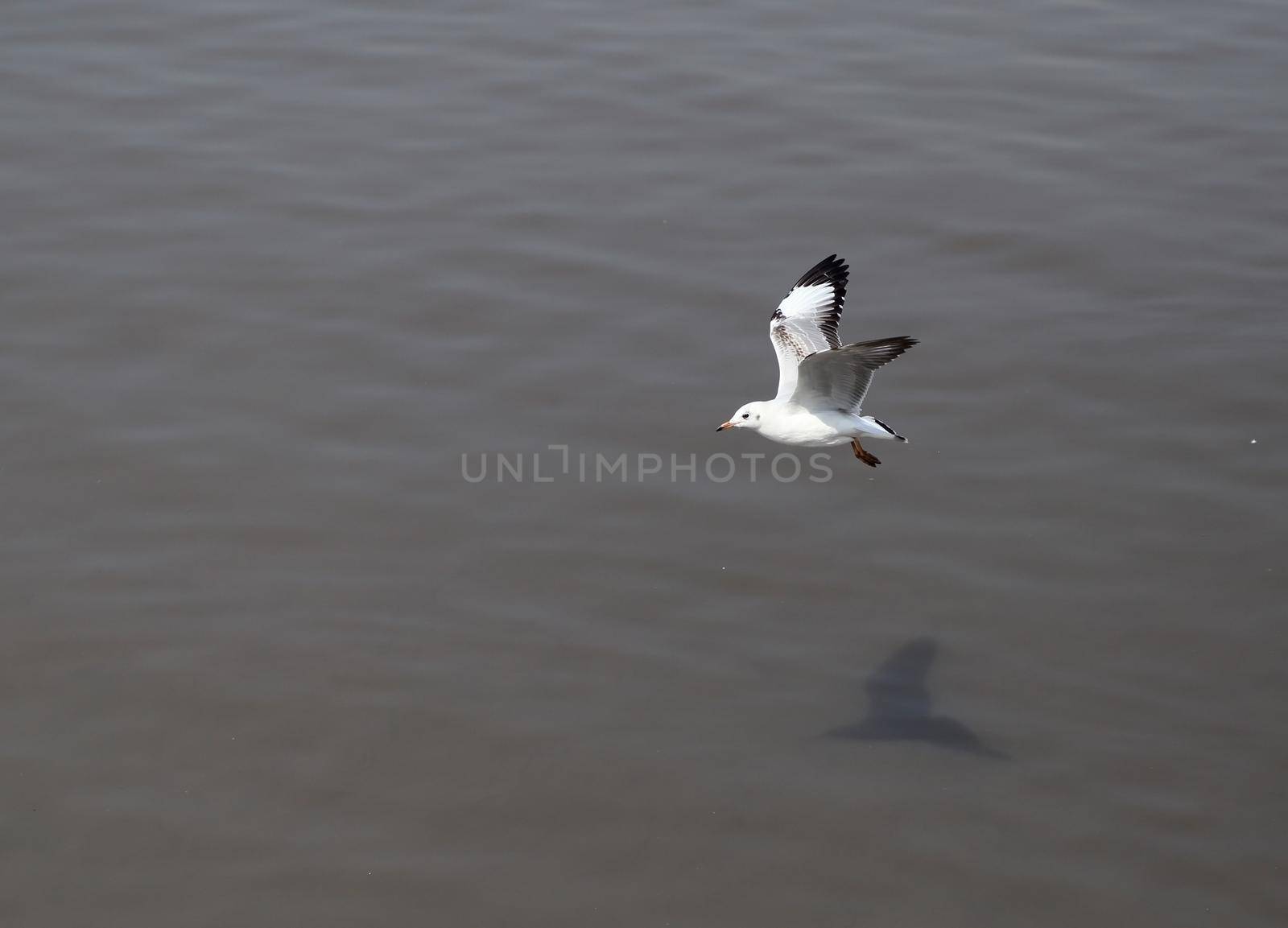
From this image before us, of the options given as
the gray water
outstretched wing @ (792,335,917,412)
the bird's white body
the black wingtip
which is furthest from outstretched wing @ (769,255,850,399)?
the gray water

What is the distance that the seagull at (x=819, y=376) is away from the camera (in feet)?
27.5

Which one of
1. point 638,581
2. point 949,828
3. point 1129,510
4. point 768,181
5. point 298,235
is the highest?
point 768,181

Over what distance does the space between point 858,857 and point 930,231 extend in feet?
19.9

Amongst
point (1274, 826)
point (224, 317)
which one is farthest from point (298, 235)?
point (1274, 826)

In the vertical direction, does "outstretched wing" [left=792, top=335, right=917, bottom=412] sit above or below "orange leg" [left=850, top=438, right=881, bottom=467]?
above

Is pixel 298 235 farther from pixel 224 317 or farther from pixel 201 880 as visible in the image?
pixel 201 880

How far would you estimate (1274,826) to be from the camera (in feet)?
25.4

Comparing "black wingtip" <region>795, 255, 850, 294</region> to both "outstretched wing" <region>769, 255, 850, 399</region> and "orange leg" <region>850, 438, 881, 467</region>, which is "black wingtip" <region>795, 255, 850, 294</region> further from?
"orange leg" <region>850, 438, 881, 467</region>

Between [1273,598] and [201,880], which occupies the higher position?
[1273,598]

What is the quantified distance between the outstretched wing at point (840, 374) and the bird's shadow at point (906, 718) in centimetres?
146

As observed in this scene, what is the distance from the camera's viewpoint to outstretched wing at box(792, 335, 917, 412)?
8148 mm

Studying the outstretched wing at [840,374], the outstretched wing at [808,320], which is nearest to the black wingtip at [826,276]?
the outstretched wing at [808,320]

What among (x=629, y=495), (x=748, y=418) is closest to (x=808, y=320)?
(x=748, y=418)

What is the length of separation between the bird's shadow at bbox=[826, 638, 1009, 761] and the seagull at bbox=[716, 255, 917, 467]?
4.19 feet
